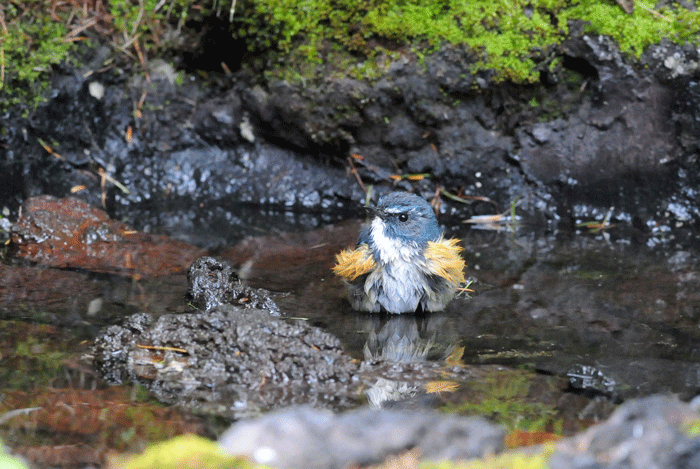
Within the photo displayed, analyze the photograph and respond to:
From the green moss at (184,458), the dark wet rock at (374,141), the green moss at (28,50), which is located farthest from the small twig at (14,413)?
the green moss at (28,50)

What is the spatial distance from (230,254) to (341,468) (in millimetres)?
4011

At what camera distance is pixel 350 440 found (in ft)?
8.47

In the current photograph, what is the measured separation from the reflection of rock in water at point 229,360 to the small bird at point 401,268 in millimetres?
1312

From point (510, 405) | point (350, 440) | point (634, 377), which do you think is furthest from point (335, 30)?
point (350, 440)

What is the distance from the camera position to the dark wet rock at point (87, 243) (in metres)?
5.87

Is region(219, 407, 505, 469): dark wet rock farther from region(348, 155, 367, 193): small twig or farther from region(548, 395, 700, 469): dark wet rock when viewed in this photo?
region(348, 155, 367, 193): small twig

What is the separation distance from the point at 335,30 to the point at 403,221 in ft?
11.0

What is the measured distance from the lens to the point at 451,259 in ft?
17.0

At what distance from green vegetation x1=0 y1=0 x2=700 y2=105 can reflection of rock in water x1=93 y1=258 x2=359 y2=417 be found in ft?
14.9

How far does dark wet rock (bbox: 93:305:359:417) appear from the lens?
11.7 ft

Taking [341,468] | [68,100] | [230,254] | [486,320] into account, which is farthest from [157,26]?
[341,468]

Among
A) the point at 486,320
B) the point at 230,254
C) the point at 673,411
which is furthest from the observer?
the point at 230,254

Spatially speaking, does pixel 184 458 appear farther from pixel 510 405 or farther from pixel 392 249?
pixel 392 249

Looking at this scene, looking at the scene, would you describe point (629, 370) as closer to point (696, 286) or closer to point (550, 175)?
point (696, 286)
